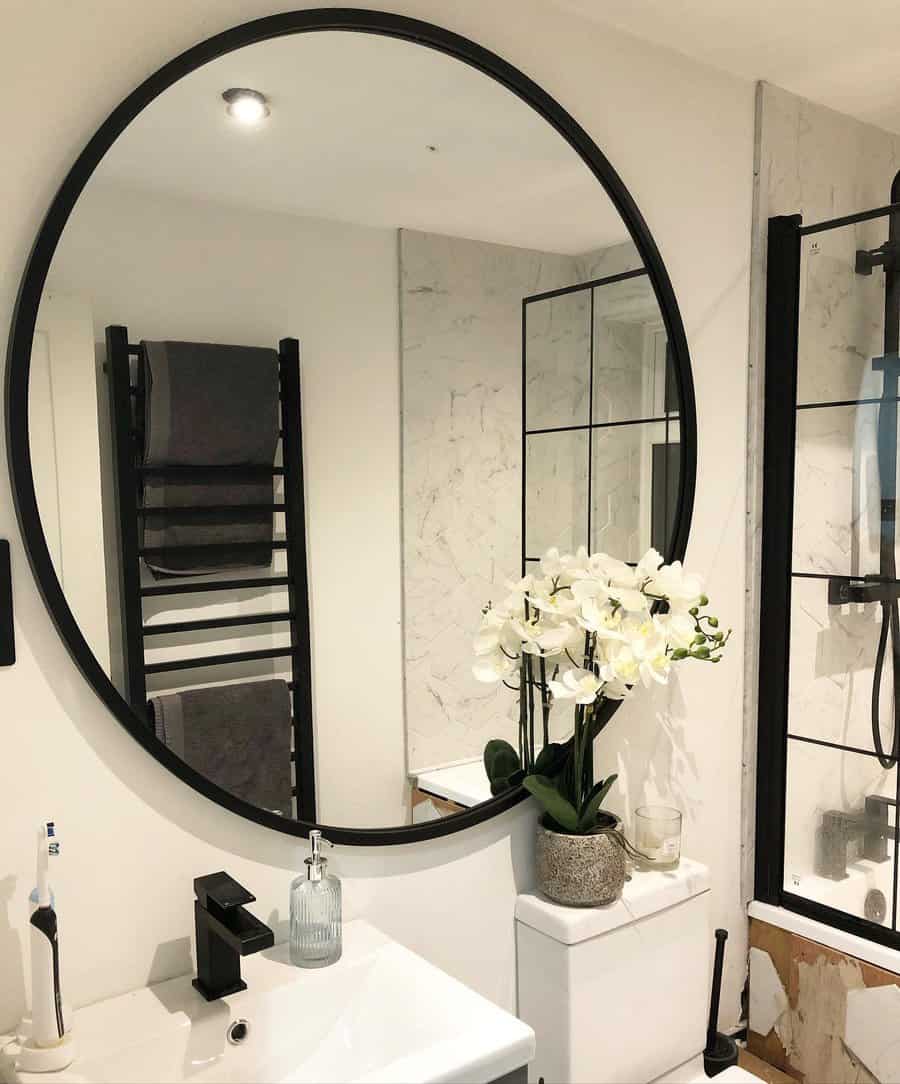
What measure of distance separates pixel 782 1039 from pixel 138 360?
1.78 m

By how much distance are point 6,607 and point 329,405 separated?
20.5 inches

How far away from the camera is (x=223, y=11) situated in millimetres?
1283

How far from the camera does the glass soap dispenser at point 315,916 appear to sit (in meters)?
1.32

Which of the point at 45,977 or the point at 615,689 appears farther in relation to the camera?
the point at 615,689

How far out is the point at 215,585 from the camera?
1290mm

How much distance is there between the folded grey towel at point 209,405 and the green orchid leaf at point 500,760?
0.63 metres

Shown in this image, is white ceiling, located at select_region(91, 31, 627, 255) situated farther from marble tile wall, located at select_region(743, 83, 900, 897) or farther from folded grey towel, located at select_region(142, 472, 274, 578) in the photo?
marble tile wall, located at select_region(743, 83, 900, 897)

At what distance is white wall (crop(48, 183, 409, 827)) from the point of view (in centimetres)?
122

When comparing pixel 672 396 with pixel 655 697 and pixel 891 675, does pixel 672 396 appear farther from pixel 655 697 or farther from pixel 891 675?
pixel 891 675

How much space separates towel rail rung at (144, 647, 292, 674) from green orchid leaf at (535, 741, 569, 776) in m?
0.52

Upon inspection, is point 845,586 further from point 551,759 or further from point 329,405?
point 329,405

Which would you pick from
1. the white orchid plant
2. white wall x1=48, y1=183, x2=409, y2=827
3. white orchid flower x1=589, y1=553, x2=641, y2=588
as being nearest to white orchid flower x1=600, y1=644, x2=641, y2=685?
the white orchid plant

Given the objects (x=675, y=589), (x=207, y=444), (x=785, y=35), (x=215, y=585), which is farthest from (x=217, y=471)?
(x=785, y=35)

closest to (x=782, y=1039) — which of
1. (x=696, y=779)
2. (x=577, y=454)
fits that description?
(x=696, y=779)
